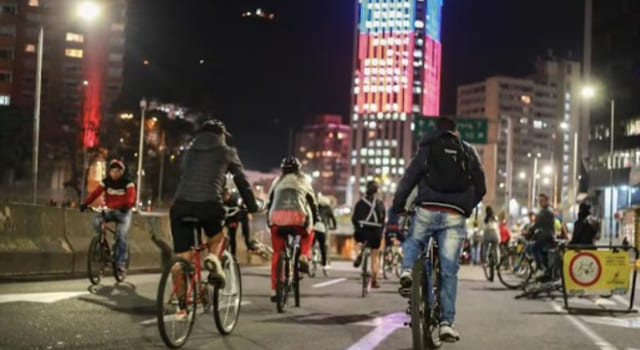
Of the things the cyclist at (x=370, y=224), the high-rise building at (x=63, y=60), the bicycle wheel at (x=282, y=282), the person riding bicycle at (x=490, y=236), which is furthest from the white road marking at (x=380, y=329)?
the high-rise building at (x=63, y=60)

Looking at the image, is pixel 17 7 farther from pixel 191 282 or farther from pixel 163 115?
pixel 191 282

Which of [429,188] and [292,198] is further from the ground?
[429,188]

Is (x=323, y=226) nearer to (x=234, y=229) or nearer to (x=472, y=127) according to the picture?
(x=234, y=229)

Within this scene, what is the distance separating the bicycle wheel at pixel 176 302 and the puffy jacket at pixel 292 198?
3.45 m

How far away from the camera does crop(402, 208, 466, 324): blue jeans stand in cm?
691

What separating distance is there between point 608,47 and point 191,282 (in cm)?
8689

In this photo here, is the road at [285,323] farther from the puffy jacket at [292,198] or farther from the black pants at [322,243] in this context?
the black pants at [322,243]

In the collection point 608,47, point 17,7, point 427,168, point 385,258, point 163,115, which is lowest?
point 385,258

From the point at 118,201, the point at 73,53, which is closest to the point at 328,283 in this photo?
the point at 118,201

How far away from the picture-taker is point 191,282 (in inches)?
276

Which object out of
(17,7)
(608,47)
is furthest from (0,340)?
(17,7)

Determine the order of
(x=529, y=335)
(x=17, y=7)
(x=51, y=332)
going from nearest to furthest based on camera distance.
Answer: (x=51, y=332)
(x=529, y=335)
(x=17, y=7)

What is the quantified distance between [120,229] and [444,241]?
6.44 metres

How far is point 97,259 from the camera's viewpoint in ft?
38.8
